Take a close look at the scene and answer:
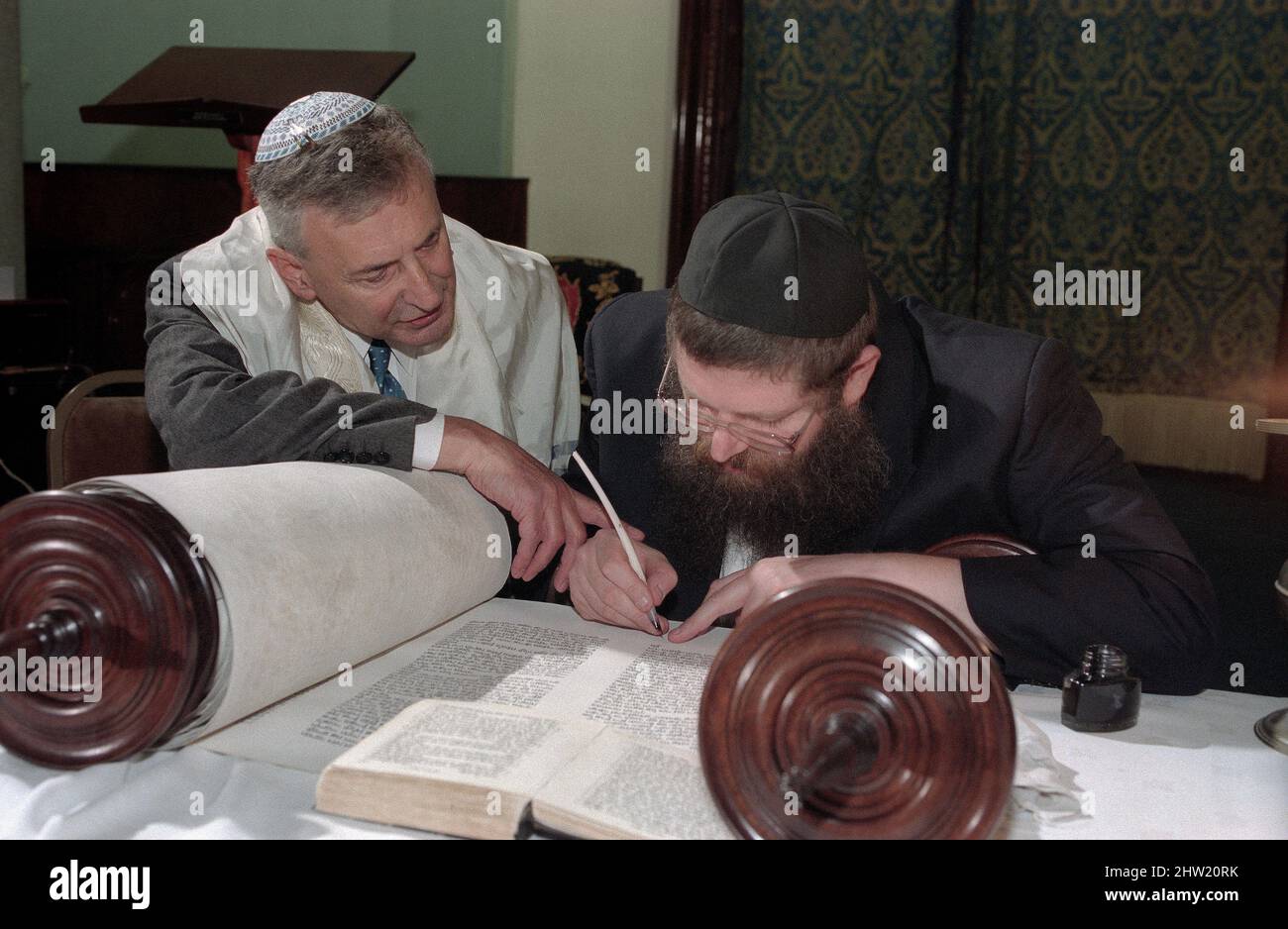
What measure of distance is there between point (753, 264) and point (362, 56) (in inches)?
111

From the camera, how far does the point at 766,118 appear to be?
559 centimetres

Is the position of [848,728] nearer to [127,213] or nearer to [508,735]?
[508,735]

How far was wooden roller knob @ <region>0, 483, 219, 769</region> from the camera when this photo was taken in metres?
1.09

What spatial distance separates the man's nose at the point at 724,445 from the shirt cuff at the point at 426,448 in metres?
0.46

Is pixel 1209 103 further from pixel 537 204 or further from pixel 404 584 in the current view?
pixel 404 584

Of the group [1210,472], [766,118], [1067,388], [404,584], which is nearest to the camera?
[404,584]

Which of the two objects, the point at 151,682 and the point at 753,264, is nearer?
the point at 151,682

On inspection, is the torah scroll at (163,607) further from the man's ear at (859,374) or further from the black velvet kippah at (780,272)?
the man's ear at (859,374)

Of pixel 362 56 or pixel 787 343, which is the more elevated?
pixel 362 56

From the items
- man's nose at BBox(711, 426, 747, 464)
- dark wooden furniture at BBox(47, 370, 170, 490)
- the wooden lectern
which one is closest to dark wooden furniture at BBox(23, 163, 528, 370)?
the wooden lectern

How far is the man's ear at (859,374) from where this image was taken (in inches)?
68.8

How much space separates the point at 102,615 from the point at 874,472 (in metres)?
1.19

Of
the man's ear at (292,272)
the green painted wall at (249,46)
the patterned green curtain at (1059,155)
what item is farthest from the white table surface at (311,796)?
the green painted wall at (249,46)

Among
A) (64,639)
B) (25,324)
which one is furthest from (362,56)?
(64,639)
